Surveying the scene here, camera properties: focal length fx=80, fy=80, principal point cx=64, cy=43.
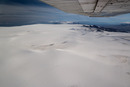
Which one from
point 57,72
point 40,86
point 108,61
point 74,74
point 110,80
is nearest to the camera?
point 40,86

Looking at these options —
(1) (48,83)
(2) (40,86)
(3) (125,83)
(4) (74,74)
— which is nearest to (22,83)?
(2) (40,86)

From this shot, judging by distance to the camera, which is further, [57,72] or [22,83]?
[57,72]

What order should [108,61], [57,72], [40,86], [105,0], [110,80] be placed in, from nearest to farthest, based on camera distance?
[105,0] → [40,86] → [110,80] → [57,72] → [108,61]

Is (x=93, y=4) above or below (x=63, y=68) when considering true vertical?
above

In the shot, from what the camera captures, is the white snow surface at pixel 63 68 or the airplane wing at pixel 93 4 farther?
the white snow surface at pixel 63 68

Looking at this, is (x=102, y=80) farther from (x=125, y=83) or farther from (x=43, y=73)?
(x=43, y=73)

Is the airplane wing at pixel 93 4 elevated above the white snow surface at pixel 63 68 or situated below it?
above

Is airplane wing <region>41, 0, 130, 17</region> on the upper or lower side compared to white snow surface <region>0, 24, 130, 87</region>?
upper

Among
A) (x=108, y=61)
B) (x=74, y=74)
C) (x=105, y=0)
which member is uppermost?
(x=105, y=0)

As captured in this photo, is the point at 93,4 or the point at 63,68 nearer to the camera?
the point at 93,4

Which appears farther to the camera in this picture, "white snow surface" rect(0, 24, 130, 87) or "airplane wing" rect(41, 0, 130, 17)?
"white snow surface" rect(0, 24, 130, 87)

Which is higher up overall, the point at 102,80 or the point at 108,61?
the point at 102,80
